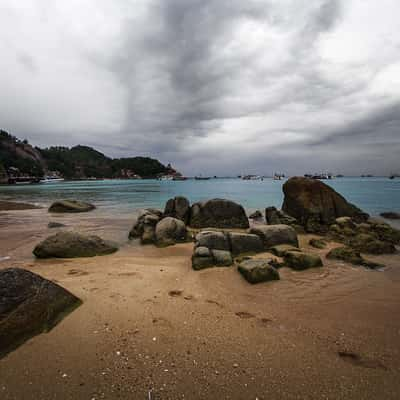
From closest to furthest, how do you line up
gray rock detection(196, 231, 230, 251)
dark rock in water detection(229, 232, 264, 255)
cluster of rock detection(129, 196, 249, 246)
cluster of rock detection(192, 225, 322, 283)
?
cluster of rock detection(192, 225, 322, 283) → gray rock detection(196, 231, 230, 251) → dark rock in water detection(229, 232, 264, 255) → cluster of rock detection(129, 196, 249, 246)

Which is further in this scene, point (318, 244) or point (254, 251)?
point (318, 244)

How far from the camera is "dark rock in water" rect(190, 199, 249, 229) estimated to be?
1359cm

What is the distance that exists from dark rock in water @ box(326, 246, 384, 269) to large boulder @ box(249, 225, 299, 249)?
1560mm

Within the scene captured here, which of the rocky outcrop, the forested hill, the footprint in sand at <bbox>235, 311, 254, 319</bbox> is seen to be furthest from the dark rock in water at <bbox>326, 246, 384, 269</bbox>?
the forested hill

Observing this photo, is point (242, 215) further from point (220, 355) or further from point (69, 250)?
point (220, 355)

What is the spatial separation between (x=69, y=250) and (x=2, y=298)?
190 inches

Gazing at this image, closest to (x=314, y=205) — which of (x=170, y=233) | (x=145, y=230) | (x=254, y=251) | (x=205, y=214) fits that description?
(x=205, y=214)

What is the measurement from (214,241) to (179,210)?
6.60 meters

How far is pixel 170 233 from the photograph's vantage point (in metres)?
9.98

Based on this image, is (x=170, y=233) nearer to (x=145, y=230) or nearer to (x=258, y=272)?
(x=145, y=230)

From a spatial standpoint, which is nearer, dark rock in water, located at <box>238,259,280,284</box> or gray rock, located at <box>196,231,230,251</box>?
dark rock in water, located at <box>238,259,280,284</box>

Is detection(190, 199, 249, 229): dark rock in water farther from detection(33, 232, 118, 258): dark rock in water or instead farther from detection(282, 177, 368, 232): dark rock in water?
detection(33, 232, 118, 258): dark rock in water

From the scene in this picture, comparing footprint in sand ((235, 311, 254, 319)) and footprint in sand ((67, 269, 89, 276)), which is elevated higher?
footprint in sand ((235, 311, 254, 319))

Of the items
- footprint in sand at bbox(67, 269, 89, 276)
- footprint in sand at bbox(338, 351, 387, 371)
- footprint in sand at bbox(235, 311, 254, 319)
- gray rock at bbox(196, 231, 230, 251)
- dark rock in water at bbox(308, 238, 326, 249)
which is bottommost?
dark rock in water at bbox(308, 238, 326, 249)
